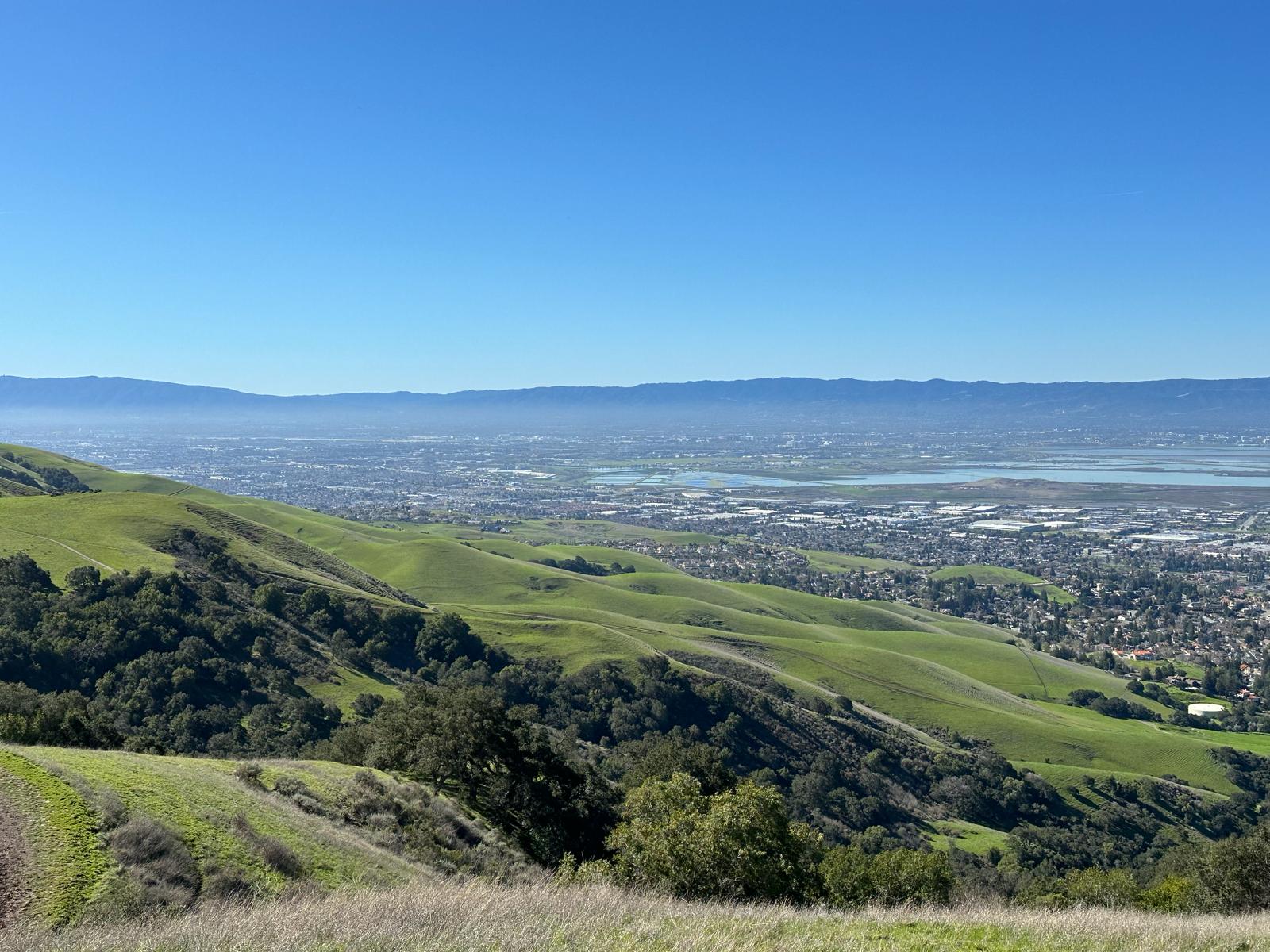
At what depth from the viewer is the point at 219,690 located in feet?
185

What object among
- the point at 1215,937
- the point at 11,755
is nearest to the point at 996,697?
the point at 1215,937

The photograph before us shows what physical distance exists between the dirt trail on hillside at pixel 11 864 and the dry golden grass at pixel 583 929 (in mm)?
1252

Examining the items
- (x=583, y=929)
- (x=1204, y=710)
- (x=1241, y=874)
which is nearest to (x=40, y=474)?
(x=583, y=929)

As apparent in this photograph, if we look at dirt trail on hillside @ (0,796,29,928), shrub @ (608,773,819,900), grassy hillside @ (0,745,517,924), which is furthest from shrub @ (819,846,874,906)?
dirt trail on hillside @ (0,796,29,928)

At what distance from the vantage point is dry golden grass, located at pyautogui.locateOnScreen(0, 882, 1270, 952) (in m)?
12.4

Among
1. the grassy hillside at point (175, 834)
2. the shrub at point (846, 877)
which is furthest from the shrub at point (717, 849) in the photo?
the grassy hillside at point (175, 834)

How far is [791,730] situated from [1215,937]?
60040 mm

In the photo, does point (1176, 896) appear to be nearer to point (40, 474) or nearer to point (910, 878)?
point (910, 878)

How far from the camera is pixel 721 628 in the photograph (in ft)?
371

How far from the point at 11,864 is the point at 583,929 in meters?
9.89

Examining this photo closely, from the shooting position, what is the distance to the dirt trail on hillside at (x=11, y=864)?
13.7 m

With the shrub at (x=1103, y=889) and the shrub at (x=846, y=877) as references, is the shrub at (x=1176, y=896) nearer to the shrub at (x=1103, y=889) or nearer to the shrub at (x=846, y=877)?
the shrub at (x=1103, y=889)

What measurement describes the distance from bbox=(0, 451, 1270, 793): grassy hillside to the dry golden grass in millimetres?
50713

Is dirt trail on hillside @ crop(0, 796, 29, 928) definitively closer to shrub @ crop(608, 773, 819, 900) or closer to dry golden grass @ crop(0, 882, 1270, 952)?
dry golden grass @ crop(0, 882, 1270, 952)
